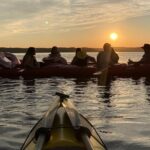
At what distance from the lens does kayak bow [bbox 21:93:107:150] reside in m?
5.31

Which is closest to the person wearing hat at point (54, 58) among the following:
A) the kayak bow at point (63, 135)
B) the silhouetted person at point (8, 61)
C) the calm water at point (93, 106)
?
the calm water at point (93, 106)

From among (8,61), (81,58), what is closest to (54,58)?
(81,58)

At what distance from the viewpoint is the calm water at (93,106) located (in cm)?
862

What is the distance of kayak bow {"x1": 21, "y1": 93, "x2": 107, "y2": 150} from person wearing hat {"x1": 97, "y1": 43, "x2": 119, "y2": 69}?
14878mm

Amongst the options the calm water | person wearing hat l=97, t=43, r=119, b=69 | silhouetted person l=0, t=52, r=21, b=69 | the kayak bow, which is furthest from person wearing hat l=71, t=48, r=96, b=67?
the kayak bow

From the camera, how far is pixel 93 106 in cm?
1271

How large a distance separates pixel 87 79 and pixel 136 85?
331 centimetres

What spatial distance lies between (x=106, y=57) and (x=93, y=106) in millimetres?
9266

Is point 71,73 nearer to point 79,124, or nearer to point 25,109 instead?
point 25,109

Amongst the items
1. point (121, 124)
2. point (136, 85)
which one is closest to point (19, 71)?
point (136, 85)

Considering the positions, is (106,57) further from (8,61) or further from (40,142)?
(40,142)

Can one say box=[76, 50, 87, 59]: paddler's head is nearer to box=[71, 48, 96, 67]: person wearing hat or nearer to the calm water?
box=[71, 48, 96, 67]: person wearing hat

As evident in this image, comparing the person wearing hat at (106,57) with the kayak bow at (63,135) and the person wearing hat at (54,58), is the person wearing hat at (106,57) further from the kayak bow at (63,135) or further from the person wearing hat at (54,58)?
the kayak bow at (63,135)

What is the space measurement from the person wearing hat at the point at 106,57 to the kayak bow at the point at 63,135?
1488 cm
